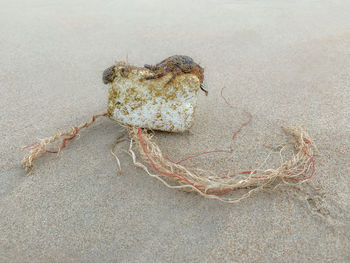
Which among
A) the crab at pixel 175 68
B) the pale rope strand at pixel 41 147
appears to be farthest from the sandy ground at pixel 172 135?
the crab at pixel 175 68

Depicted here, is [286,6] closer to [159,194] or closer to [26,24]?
[26,24]

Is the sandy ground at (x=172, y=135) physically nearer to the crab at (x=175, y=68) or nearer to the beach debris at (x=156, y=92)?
the beach debris at (x=156, y=92)

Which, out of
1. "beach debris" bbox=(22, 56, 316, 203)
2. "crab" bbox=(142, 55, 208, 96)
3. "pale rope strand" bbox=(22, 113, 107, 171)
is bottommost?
"pale rope strand" bbox=(22, 113, 107, 171)

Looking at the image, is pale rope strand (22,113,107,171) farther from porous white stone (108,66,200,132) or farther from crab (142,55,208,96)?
crab (142,55,208,96)

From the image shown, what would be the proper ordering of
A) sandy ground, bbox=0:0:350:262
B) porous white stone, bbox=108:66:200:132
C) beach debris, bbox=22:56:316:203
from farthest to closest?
porous white stone, bbox=108:66:200:132, beach debris, bbox=22:56:316:203, sandy ground, bbox=0:0:350:262

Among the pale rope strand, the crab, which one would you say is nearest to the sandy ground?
the pale rope strand

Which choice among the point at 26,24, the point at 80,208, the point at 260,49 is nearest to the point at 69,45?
the point at 26,24

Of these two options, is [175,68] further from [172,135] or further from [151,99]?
[172,135]

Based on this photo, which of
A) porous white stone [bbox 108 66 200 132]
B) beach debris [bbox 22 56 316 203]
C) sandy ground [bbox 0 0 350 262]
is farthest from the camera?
porous white stone [bbox 108 66 200 132]
